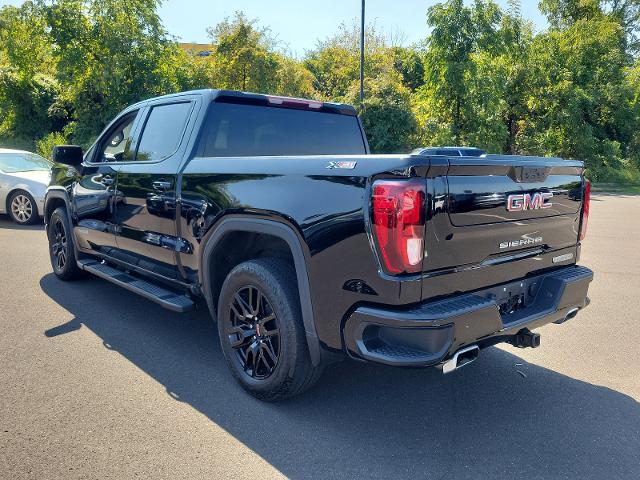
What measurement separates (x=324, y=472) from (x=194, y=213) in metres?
1.88

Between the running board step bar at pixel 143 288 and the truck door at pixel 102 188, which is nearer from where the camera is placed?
the running board step bar at pixel 143 288

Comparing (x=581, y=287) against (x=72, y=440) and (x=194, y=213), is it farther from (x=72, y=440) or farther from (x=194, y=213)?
(x=72, y=440)

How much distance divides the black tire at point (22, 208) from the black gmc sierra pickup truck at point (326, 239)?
6597mm

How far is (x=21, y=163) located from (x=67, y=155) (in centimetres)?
683

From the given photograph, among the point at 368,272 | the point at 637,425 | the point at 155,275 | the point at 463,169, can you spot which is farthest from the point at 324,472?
the point at 155,275

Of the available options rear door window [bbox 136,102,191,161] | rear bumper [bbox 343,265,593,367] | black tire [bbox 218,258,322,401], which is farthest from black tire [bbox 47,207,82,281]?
rear bumper [bbox 343,265,593,367]

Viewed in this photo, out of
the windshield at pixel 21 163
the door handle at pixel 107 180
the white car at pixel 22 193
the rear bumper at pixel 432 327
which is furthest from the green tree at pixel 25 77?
the rear bumper at pixel 432 327

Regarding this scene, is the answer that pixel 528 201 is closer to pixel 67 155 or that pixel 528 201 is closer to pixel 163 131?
pixel 163 131

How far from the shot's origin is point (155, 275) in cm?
429

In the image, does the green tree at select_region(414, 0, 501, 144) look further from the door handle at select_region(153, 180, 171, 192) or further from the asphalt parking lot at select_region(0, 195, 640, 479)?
the door handle at select_region(153, 180, 171, 192)

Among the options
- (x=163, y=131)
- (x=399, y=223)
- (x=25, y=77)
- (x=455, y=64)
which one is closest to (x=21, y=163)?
(x=163, y=131)

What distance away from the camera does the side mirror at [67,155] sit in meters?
5.14

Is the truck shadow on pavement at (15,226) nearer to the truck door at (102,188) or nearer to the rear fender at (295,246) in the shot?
the truck door at (102,188)

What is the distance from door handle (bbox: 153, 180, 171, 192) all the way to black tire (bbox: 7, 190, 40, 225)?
736 centimetres
